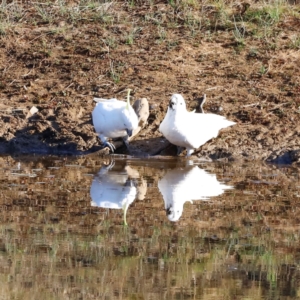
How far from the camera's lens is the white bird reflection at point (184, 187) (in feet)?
22.4

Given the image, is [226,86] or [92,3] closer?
[226,86]

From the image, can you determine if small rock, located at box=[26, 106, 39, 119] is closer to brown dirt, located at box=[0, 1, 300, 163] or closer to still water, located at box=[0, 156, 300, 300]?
brown dirt, located at box=[0, 1, 300, 163]

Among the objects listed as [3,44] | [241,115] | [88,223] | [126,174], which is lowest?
[88,223]

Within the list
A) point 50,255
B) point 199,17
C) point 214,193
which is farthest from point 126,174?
point 199,17

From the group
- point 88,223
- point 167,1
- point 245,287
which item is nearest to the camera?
point 245,287

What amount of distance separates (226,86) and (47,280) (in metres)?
6.37

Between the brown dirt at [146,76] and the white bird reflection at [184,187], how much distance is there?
122 cm

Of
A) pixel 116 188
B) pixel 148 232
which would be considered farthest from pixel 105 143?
pixel 148 232

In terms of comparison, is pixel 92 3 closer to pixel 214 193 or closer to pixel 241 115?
pixel 241 115

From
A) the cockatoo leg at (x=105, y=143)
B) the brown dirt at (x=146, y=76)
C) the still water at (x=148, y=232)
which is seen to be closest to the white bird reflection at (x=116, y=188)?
the still water at (x=148, y=232)

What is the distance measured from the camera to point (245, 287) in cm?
480

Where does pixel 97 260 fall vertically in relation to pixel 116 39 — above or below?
below

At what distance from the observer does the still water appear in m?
4.80

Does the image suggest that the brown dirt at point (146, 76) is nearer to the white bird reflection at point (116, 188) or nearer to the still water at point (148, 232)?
the still water at point (148, 232)
